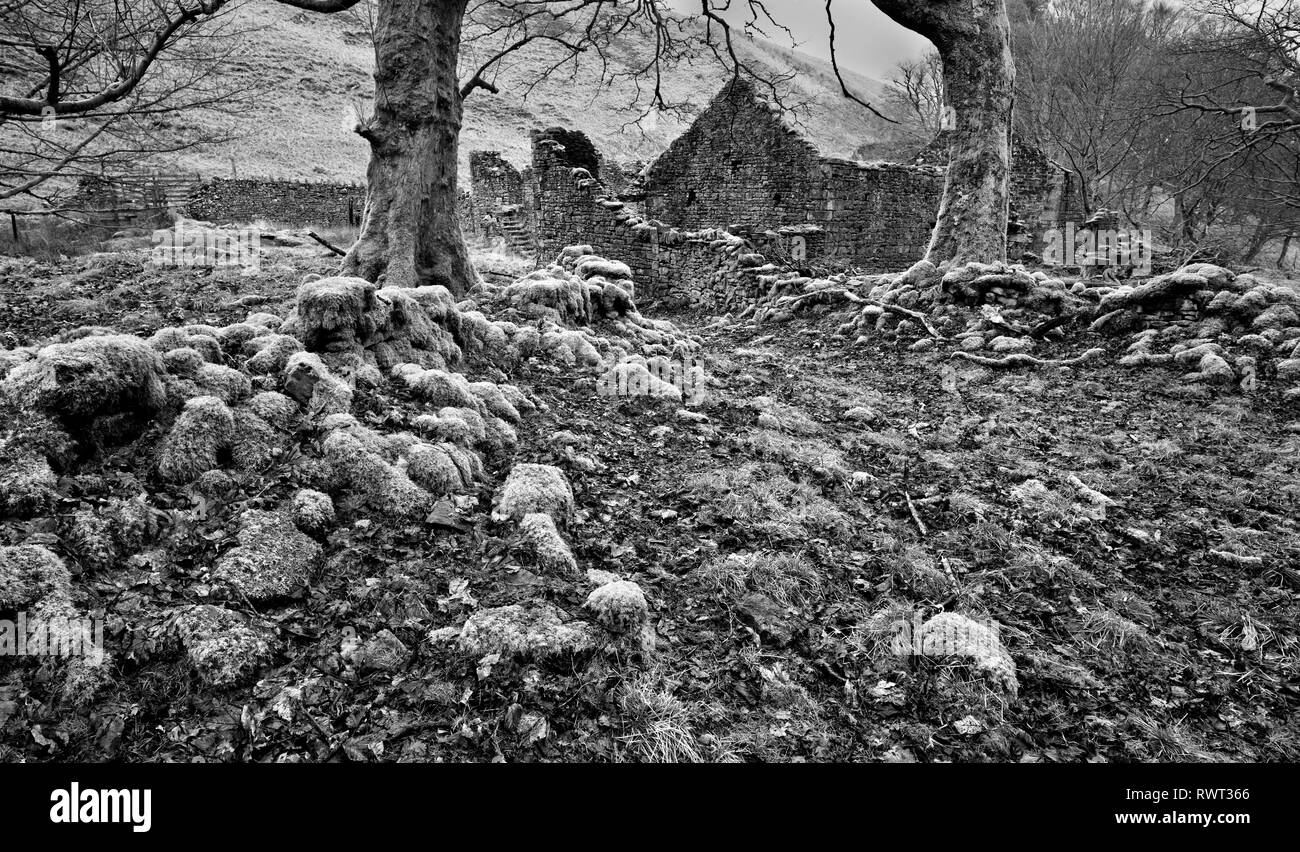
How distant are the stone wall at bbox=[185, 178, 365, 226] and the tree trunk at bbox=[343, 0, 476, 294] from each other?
18728mm

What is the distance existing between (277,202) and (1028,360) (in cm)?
2645

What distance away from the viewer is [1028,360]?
7.38 m

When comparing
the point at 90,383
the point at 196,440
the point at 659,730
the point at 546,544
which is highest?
the point at 90,383

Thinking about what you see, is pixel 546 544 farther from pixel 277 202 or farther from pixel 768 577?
pixel 277 202

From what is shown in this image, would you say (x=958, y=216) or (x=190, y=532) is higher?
(x=958, y=216)

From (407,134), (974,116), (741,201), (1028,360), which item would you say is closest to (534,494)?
(407,134)

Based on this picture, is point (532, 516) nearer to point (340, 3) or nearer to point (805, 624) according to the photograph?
point (805, 624)

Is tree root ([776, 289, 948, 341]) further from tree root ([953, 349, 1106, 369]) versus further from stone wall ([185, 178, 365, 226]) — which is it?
stone wall ([185, 178, 365, 226])

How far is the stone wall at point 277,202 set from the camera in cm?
2295

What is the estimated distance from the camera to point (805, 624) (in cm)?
302

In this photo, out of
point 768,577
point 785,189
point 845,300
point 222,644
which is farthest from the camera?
point 785,189

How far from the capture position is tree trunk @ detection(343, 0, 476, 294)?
652 cm
